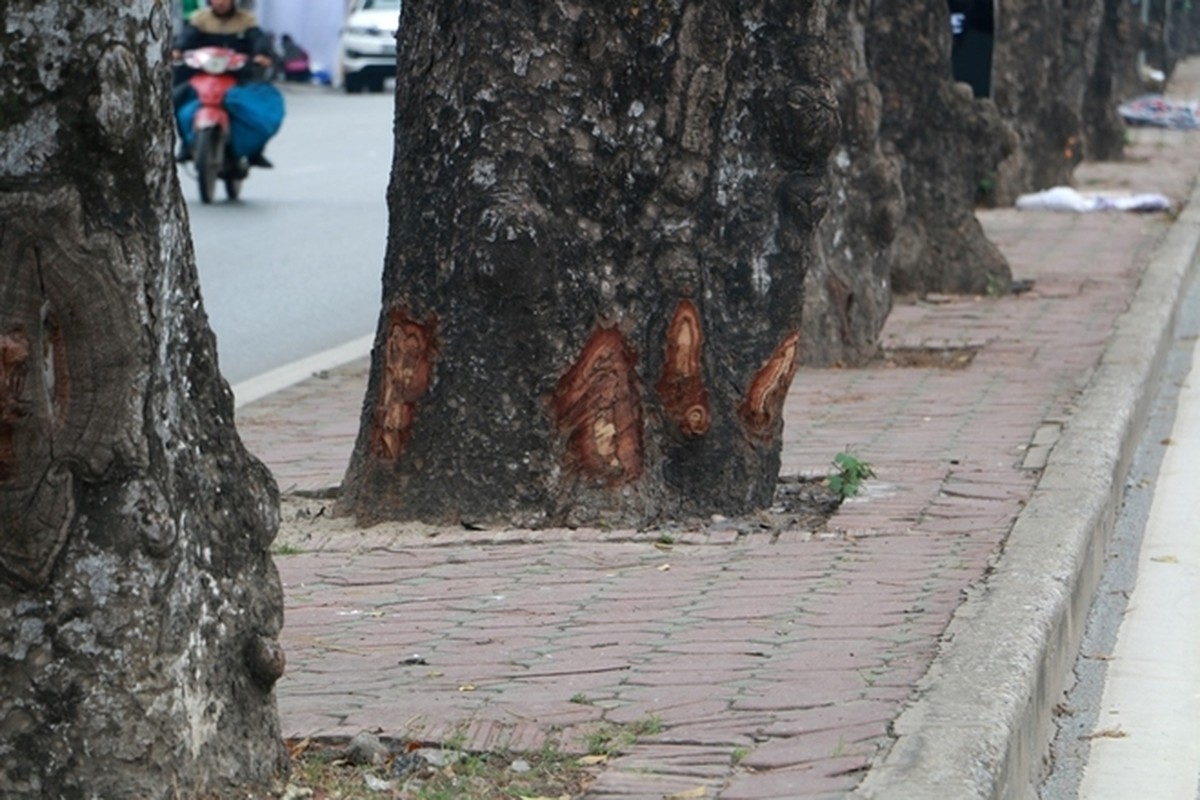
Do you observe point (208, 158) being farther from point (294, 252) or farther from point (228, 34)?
point (294, 252)

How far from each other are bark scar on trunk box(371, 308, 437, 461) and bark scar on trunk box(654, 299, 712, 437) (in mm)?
657

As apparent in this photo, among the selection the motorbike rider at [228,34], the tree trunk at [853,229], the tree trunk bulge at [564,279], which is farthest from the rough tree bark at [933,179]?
the motorbike rider at [228,34]

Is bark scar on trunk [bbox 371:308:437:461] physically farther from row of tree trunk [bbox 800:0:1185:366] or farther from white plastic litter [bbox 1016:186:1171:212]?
white plastic litter [bbox 1016:186:1171:212]

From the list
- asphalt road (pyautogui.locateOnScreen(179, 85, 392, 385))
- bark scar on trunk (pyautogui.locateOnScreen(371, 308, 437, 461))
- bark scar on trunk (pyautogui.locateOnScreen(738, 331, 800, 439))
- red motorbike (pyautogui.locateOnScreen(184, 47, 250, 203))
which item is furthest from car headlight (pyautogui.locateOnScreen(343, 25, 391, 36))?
bark scar on trunk (pyautogui.locateOnScreen(371, 308, 437, 461))

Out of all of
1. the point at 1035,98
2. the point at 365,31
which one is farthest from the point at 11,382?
the point at 365,31

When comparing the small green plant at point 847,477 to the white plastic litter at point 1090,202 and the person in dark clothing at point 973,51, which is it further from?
the white plastic litter at point 1090,202

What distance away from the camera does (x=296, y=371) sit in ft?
36.3

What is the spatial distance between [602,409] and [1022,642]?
1.81 meters

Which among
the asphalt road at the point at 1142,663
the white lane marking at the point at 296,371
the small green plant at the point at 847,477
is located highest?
the small green plant at the point at 847,477

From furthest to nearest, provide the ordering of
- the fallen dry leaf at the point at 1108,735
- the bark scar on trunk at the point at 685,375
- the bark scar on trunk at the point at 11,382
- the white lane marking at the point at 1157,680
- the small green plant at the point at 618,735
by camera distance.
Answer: the bark scar on trunk at the point at 685,375 → the fallen dry leaf at the point at 1108,735 → the white lane marking at the point at 1157,680 → the small green plant at the point at 618,735 → the bark scar on trunk at the point at 11,382

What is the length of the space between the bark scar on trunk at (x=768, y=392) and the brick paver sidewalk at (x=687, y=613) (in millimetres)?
342

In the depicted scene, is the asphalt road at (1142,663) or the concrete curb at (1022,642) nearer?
the concrete curb at (1022,642)

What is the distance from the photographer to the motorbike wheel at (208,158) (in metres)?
19.0

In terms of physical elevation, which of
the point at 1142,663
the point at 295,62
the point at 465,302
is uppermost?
the point at 465,302
